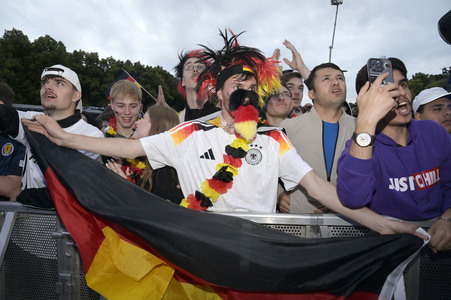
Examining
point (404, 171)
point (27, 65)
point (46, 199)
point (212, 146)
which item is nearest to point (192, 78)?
point (212, 146)

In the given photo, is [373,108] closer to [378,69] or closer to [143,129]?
[378,69]

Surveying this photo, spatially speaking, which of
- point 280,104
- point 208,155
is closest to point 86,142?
point 208,155

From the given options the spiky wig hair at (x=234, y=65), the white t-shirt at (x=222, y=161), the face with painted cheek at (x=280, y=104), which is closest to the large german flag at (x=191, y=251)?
the white t-shirt at (x=222, y=161)

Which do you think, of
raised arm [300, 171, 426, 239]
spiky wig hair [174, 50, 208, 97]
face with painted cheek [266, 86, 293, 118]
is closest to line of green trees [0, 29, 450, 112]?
spiky wig hair [174, 50, 208, 97]

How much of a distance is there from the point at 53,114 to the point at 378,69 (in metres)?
2.86

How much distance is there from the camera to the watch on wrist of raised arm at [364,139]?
1.77 m

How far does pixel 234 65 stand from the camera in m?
2.71

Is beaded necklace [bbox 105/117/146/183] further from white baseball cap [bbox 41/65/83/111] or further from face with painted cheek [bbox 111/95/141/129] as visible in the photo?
white baseball cap [bbox 41/65/83/111]

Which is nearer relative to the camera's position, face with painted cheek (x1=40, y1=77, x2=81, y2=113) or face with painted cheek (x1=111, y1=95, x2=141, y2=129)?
face with painted cheek (x1=40, y1=77, x2=81, y2=113)

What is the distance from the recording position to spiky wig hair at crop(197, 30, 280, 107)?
9.12ft

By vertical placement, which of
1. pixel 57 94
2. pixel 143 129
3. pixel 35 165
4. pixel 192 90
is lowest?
pixel 35 165

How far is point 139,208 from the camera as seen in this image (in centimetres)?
201

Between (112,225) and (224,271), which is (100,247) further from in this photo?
(224,271)

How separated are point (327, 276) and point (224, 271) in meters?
0.57
